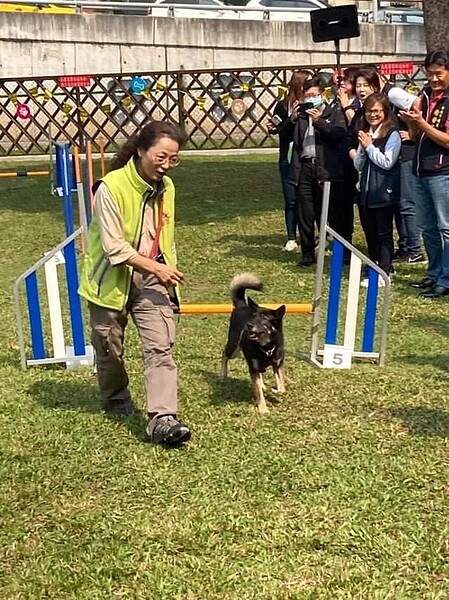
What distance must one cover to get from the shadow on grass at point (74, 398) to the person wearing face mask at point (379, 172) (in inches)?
118

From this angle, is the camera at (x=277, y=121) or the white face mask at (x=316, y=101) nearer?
the white face mask at (x=316, y=101)

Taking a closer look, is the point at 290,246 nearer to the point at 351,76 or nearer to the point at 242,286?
the point at 351,76

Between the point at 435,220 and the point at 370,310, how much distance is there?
2.04 metres

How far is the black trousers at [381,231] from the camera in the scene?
7.46 m

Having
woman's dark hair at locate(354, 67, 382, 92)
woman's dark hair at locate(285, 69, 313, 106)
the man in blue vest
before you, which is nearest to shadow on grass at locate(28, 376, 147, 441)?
the man in blue vest

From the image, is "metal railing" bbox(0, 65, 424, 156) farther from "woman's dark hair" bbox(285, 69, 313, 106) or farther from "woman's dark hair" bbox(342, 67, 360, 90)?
"woman's dark hair" bbox(342, 67, 360, 90)

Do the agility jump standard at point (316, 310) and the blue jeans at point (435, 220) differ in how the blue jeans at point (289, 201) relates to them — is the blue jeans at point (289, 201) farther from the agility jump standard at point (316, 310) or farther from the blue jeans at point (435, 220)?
the agility jump standard at point (316, 310)

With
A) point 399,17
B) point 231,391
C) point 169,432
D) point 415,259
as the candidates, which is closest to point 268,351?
point 231,391

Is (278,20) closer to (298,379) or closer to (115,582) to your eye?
(298,379)

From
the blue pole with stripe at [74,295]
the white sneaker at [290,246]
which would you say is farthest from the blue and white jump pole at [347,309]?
the white sneaker at [290,246]

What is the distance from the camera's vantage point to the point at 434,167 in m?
7.09

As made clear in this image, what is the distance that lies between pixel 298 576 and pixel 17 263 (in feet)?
23.6

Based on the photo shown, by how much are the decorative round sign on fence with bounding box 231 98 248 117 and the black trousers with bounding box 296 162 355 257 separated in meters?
11.2

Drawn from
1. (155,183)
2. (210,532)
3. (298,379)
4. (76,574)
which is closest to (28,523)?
(76,574)
